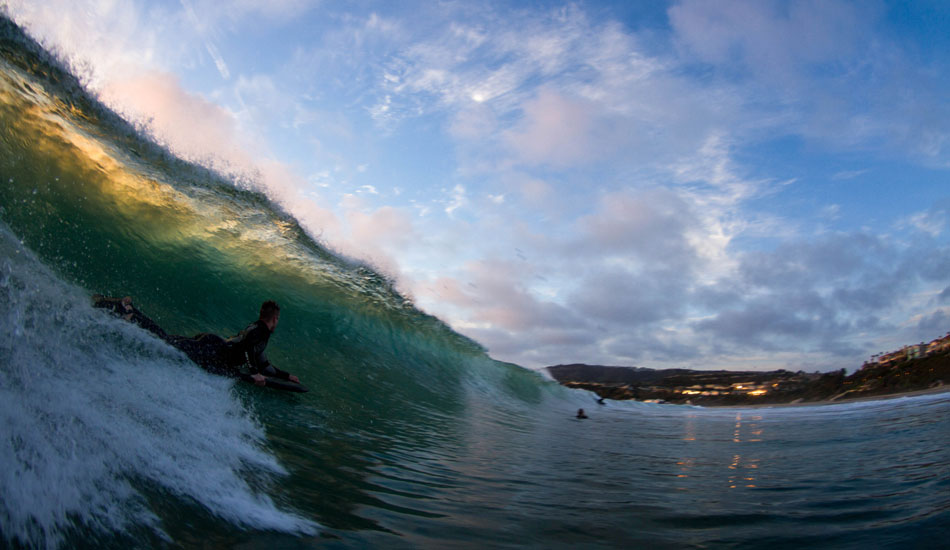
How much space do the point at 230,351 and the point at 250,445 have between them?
2.34 metres

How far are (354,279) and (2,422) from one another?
11011 mm

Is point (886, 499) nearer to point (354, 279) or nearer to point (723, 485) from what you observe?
point (723, 485)

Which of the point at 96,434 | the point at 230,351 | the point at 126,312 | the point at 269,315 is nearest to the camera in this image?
the point at 96,434

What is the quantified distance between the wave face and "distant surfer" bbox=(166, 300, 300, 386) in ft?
0.86

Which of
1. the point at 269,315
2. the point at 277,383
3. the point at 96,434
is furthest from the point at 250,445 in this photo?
the point at 269,315

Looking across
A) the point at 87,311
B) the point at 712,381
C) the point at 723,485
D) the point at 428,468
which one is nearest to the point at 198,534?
the point at 428,468

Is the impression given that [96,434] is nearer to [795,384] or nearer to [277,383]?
[277,383]

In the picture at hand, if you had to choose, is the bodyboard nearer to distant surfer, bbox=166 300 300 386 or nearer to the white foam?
distant surfer, bbox=166 300 300 386

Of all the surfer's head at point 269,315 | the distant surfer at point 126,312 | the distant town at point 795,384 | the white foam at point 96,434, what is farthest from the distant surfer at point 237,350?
the distant town at point 795,384

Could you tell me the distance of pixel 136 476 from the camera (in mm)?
1959

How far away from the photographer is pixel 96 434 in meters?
2.06

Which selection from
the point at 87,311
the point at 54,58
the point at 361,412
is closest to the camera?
the point at 87,311

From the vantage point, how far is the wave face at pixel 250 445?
1808 mm

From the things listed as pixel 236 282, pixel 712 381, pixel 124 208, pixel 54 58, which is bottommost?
pixel 712 381
